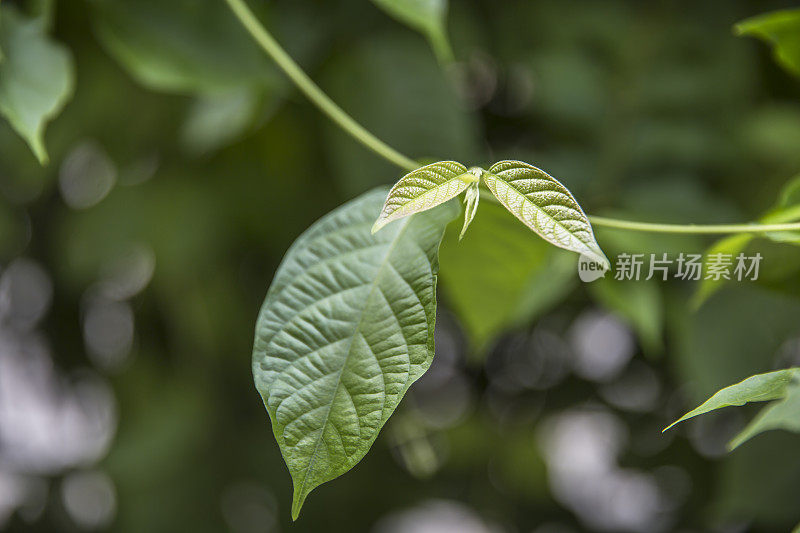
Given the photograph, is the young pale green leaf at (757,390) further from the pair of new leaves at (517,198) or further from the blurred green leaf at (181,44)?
the blurred green leaf at (181,44)

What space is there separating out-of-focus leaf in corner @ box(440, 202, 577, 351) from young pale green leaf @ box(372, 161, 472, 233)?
0.17 ft

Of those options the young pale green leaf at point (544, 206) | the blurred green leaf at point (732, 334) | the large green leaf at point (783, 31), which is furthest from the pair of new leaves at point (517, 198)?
the blurred green leaf at point (732, 334)

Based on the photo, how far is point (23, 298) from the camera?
0.68 m

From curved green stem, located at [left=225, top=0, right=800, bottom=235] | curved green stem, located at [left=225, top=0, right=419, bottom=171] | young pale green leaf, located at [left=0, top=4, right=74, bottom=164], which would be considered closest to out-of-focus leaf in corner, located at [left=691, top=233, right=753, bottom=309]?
curved green stem, located at [left=225, top=0, right=800, bottom=235]

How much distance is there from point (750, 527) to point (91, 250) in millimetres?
581

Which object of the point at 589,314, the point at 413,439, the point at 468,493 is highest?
the point at 589,314

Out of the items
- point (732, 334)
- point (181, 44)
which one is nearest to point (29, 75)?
point (181, 44)

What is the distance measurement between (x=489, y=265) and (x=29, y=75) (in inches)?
8.0

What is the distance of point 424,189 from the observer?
0.55ft

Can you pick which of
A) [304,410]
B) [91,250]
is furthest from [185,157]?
[304,410]

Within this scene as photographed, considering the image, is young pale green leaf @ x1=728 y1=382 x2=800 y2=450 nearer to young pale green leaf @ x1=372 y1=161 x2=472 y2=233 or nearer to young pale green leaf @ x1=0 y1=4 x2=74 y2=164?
young pale green leaf @ x1=372 y1=161 x2=472 y2=233

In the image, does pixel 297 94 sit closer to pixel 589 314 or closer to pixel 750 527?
pixel 589 314

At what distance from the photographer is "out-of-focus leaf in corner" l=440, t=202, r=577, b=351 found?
0.26 m

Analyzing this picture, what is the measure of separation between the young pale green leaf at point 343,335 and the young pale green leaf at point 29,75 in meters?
0.12
